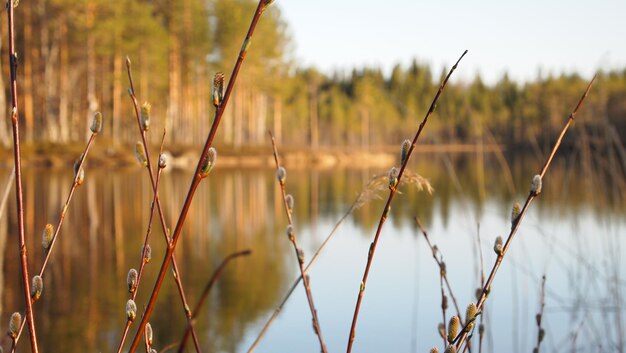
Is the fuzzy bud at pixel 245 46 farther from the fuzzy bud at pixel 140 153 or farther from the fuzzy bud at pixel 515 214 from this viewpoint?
the fuzzy bud at pixel 515 214

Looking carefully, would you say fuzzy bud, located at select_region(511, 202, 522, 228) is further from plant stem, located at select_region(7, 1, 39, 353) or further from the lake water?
plant stem, located at select_region(7, 1, 39, 353)

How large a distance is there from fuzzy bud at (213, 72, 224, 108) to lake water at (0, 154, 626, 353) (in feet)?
2.46

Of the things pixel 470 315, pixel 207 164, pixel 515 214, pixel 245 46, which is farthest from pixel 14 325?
pixel 515 214

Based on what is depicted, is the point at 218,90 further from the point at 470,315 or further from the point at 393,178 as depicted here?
the point at 470,315

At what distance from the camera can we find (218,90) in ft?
2.35

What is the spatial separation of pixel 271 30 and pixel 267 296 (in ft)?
114

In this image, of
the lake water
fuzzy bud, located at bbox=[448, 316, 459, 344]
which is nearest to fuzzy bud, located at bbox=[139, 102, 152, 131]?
fuzzy bud, located at bbox=[448, 316, 459, 344]

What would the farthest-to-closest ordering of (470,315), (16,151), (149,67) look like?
(149,67)
(470,315)
(16,151)

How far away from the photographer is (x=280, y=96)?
4344cm

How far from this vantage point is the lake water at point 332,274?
4.86 m

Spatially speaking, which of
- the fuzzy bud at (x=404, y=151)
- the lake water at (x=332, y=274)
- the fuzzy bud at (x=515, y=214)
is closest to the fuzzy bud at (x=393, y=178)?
the fuzzy bud at (x=404, y=151)

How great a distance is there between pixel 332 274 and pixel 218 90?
736cm

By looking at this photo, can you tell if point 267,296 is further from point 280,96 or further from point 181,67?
point 280,96

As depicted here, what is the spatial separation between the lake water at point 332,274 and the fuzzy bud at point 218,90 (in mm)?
750
